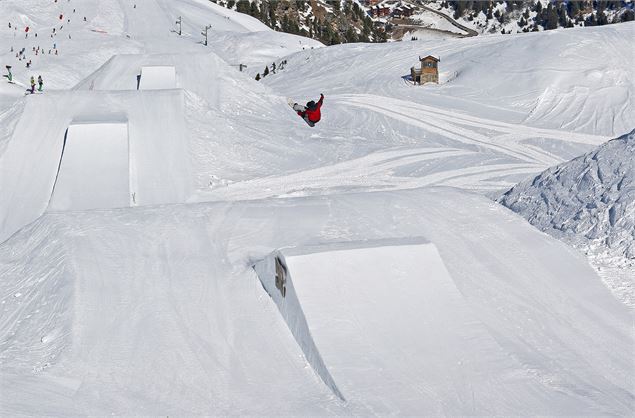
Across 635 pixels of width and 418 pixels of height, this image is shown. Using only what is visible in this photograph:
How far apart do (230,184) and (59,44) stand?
2694 centimetres

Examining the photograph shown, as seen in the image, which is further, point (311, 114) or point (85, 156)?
point (311, 114)

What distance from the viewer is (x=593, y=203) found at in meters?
17.5

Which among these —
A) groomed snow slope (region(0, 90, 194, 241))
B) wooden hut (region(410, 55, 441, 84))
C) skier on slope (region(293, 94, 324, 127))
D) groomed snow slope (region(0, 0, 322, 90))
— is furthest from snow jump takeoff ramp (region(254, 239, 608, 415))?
groomed snow slope (region(0, 0, 322, 90))

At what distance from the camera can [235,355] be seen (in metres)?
12.6

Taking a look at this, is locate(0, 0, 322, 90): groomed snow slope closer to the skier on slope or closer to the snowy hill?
the skier on slope

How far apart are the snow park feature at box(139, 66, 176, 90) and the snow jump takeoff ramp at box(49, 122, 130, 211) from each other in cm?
689

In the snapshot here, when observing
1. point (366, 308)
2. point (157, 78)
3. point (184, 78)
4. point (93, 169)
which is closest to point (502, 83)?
point (184, 78)

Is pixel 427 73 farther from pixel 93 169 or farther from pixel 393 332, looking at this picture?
pixel 393 332

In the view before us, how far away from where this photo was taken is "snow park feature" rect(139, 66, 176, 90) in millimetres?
29734

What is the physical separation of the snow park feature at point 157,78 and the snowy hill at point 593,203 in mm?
13968

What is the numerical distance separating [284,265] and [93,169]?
31.9 ft

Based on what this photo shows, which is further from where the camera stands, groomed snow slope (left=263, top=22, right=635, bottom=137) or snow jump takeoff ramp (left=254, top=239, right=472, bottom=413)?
groomed snow slope (left=263, top=22, right=635, bottom=137)

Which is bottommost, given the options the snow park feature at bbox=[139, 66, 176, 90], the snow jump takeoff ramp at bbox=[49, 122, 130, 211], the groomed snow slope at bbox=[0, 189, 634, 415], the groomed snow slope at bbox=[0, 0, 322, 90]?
the groomed snow slope at bbox=[0, 189, 634, 415]

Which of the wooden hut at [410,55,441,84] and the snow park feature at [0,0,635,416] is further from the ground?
the wooden hut at [410,55,441,84]
